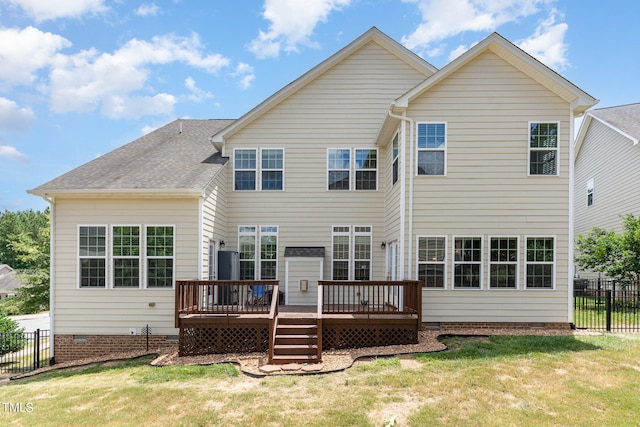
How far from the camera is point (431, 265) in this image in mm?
9414

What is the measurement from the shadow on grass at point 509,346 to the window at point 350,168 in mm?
5356

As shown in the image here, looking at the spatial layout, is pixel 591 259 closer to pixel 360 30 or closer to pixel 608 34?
pixel 608 34

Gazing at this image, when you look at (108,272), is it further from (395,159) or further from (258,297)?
(395,159)

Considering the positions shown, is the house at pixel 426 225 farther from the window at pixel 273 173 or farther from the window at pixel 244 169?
the window at pixel 273 173

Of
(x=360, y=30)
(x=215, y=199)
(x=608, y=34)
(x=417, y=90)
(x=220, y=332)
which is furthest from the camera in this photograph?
(x=608, y=34)

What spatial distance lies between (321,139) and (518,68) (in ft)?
19.0

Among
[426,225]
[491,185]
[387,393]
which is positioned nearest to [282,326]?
[387,393]

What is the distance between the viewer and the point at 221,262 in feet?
35.6

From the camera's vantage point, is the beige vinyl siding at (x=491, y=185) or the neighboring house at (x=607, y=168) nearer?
the beige vinyl siding at (x=491, y=185)

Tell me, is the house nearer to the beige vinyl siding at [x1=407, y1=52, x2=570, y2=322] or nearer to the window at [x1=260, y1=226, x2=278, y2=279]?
the beige vinyl siding at [x1=407, y1=52, x2=570, y2=322]

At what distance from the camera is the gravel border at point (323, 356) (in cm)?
710

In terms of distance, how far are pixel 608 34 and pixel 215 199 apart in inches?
577

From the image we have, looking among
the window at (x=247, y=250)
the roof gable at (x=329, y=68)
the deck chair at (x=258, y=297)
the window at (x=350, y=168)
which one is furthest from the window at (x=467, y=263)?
the window at (x=247, y=250)

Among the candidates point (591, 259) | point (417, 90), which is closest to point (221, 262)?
point (417, 90)
